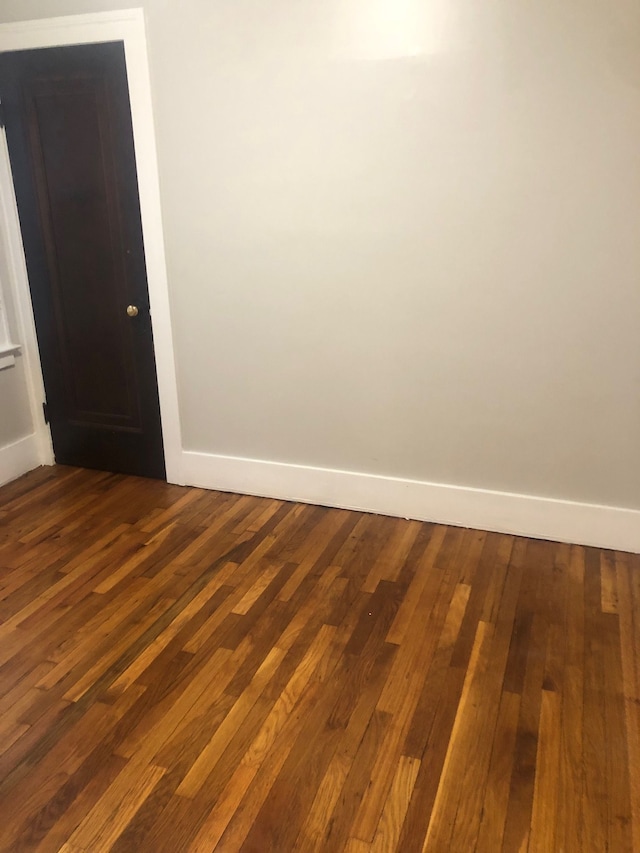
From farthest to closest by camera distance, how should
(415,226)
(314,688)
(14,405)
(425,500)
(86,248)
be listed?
(14,405) → (86,248) → (425,500) → (415,226) → (314,688)

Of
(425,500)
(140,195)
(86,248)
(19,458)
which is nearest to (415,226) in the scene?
(425,500)

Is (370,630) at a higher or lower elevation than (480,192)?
lower

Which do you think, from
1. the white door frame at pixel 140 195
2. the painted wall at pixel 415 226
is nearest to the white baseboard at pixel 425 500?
the painted wall at pixel 415 226

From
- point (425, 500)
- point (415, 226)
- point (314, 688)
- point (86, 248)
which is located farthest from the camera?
point (86, 248)

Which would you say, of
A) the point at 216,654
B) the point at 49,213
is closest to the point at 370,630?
the point at 216,654

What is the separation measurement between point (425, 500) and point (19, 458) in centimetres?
227

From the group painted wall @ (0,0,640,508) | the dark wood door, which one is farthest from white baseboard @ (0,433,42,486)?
painted wall @ (0,0,640,508)

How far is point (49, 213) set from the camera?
11.3ft

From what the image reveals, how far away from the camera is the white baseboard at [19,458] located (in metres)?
3.68

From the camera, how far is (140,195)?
3211 millimetres

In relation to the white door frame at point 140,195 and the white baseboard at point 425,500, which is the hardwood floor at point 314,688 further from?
the white door frame at point 140,195

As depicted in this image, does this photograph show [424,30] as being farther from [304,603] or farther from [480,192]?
[304,603]

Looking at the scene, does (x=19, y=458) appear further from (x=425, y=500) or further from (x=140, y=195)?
(x=425, y=500)

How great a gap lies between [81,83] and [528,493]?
9.14 feet
